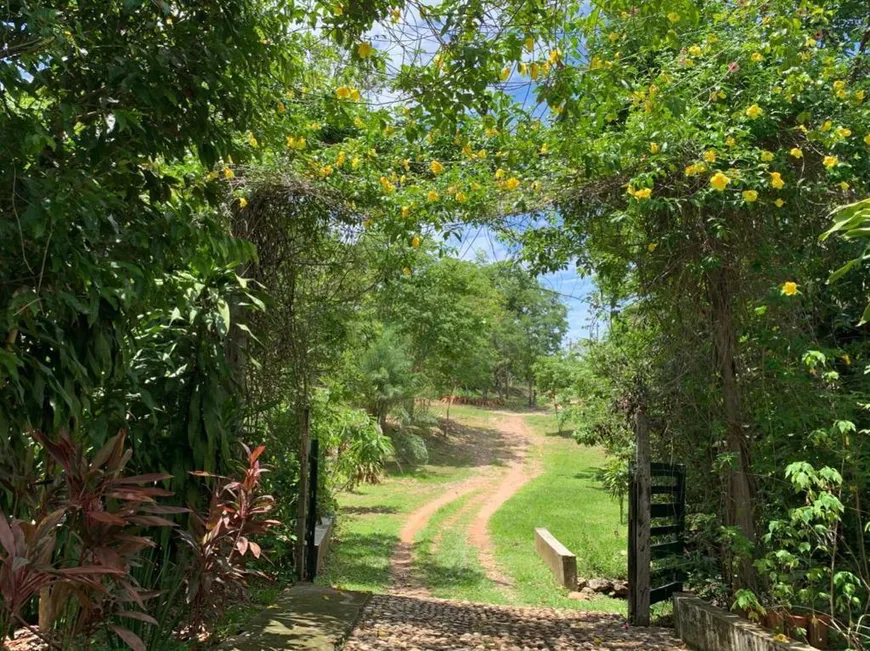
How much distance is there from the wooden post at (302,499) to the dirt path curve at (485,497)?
66.4 inches

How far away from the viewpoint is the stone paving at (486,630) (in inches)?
170

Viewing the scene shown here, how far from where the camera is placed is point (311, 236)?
6.15 metres

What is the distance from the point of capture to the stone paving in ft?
14.2

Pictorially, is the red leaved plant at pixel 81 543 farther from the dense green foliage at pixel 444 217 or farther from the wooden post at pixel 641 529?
the wooden post at pixel 641 529

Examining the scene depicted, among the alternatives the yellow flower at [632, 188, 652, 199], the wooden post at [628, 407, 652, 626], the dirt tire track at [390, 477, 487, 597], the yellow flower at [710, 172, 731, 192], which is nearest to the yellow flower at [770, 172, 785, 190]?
the yellow flower at [710, 172, 731, 192]

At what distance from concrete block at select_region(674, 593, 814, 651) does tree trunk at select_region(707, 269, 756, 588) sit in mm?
328

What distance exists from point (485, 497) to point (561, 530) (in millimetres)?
4792

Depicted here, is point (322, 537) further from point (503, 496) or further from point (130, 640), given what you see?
point (503, 496)

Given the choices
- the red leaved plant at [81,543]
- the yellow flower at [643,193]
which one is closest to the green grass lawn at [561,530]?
the yellow flower at [643,193]

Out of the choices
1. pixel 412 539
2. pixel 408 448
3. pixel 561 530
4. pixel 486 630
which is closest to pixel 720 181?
pixel 486 630

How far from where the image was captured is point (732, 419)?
15.3 feet

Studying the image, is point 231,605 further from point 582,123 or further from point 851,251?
point 851,251

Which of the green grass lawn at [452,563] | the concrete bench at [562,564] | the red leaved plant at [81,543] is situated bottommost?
the green grass lawn at [452,563]

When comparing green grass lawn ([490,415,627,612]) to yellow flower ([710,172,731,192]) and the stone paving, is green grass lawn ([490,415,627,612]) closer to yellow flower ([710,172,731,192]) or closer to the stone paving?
the stone paving
